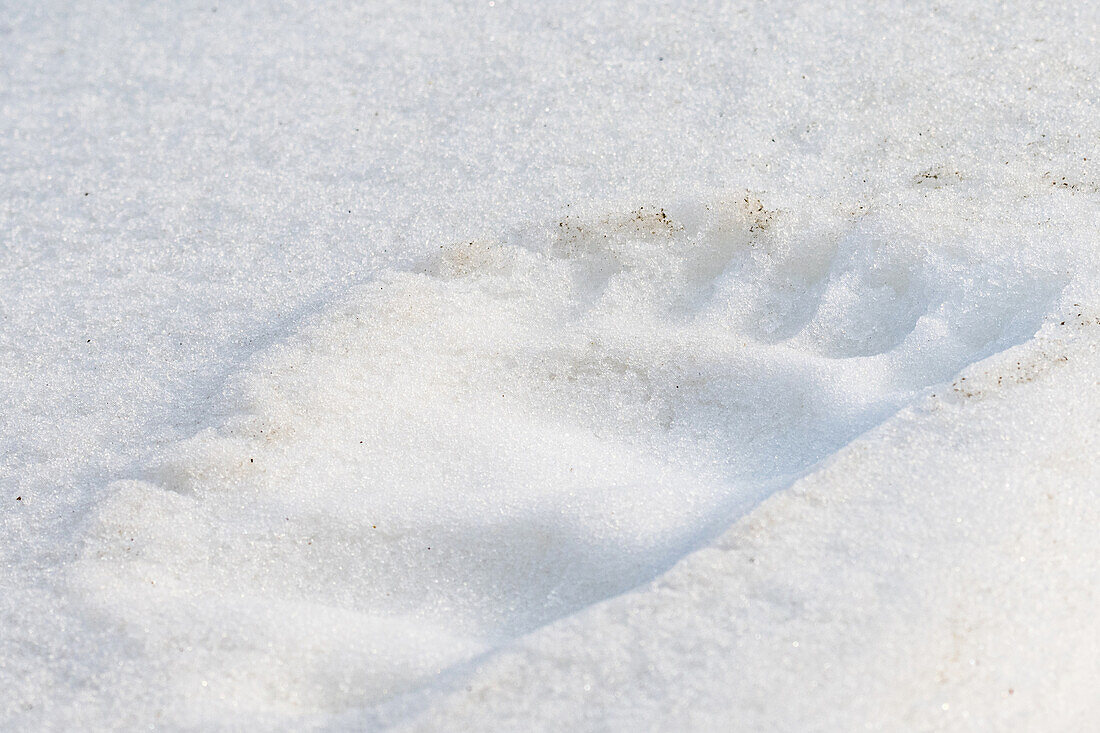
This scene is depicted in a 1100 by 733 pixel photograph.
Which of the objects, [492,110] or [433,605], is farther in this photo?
[492,110]

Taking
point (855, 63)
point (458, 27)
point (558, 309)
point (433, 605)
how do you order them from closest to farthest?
point (433, 605) → point (558, 309) → point (855, 63) → point (458, 27)

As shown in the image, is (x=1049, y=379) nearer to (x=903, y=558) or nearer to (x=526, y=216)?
(x=903, y=558)

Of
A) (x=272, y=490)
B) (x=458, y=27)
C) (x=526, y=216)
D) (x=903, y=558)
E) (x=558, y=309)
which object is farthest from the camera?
(x=458, y=27)

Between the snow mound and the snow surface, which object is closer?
the snow surface

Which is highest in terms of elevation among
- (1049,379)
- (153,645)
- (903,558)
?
(1049,379)

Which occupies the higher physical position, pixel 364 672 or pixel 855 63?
pixel 855 63

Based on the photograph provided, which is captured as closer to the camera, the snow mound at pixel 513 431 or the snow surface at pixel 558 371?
the snow surface at pixel 558 371

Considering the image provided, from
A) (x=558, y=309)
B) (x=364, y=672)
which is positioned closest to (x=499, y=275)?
(x=558, y=309)

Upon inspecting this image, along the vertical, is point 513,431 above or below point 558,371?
below
